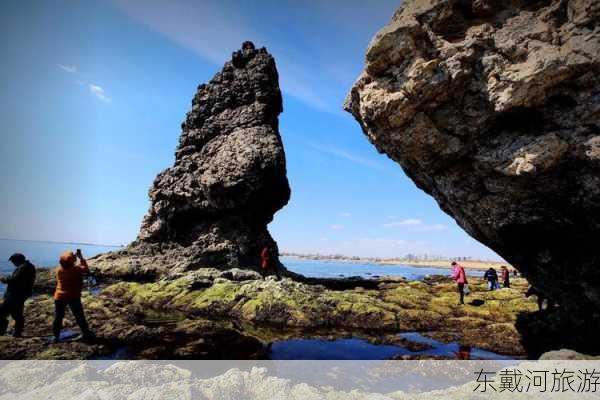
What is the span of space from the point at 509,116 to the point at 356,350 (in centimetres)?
1171

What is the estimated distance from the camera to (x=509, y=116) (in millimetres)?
13898

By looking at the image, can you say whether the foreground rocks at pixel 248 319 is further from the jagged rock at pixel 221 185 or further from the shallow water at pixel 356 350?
the jagged rock at pixel 221 185

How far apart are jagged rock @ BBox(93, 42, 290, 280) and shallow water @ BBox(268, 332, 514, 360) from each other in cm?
2734

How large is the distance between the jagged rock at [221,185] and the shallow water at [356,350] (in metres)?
27.3

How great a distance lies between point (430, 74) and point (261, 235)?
116ft

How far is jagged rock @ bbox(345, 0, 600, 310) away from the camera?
12305mm

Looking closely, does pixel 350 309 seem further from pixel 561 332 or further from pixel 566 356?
pixel 566 356

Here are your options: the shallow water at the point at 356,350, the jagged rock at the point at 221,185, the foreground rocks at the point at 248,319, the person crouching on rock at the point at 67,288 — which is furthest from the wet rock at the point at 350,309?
the jagged rock at the point at 221,185

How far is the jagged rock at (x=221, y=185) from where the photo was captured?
4391 centimetres

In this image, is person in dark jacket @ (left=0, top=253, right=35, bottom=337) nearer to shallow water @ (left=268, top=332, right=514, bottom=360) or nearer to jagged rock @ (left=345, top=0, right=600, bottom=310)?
shallow water @ (left=268, top=332, right=514, bottom=360)

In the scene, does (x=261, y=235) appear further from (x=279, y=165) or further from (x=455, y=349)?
(x=455, y=349)

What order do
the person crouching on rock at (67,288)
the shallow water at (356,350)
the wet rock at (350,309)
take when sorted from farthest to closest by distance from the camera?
the wet rock at (350,309) → the shallow water at (356,350) → the person crouching on rock at (67,288)

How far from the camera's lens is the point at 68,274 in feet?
47.2

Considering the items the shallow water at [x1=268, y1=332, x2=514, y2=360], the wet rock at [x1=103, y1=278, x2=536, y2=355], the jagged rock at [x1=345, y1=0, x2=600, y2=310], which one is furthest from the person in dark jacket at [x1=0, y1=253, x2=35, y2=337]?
the jagged rock at [x1=345, y1=0, x2=600, y2=310]
